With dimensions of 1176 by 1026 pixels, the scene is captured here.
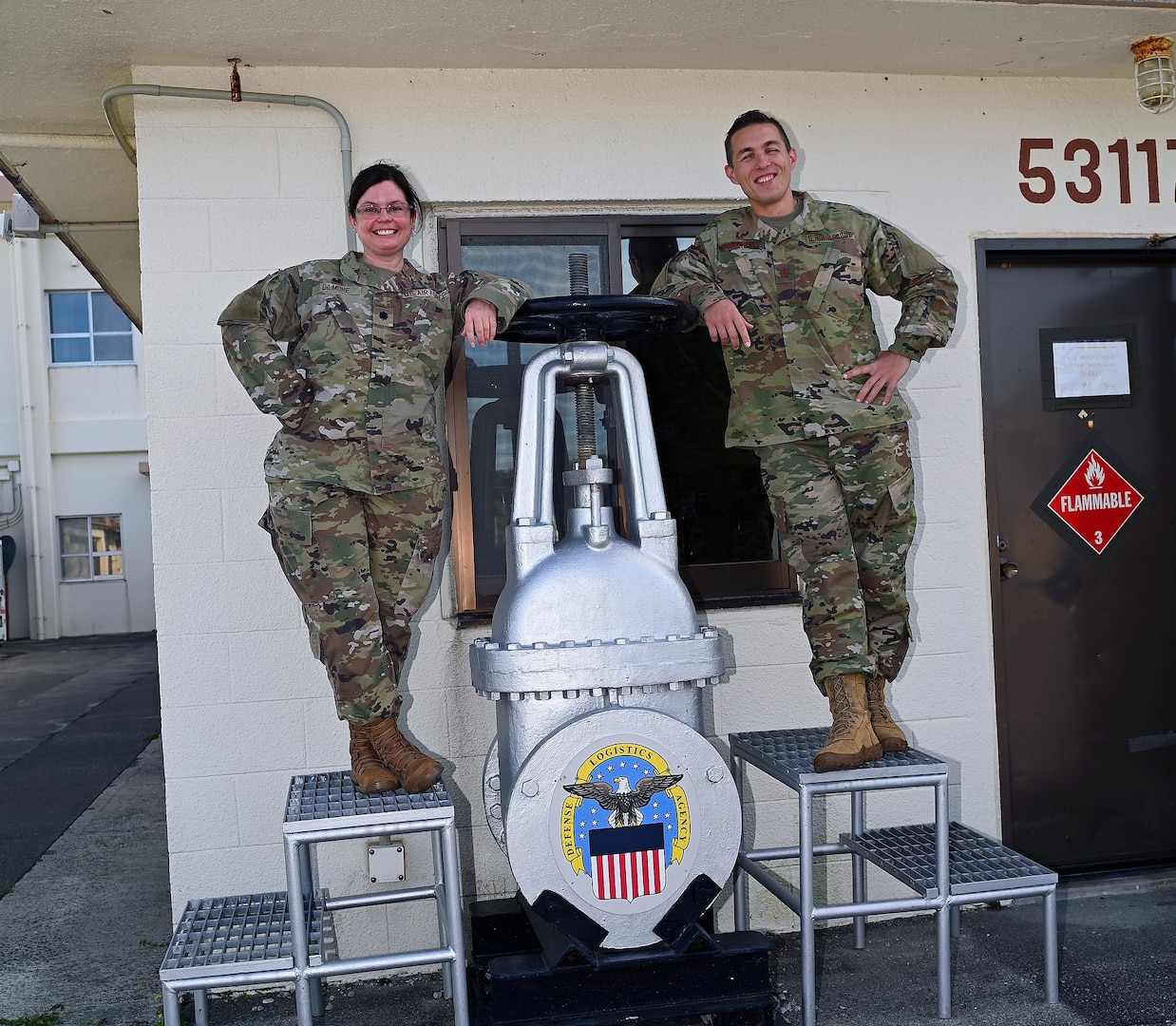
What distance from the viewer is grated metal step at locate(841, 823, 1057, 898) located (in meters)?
2.70

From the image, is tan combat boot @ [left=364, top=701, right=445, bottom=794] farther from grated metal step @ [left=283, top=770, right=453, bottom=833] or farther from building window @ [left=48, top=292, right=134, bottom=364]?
building window @ [left=48, top=292, right=134, bottom=364]

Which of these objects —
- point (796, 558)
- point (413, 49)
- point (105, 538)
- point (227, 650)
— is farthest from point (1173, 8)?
point (105, 538)

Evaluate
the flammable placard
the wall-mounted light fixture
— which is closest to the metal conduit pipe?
the wall-mounted light fixture

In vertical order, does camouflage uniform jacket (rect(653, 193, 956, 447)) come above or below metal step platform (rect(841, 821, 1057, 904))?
above

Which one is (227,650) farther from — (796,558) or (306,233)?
(796,558)

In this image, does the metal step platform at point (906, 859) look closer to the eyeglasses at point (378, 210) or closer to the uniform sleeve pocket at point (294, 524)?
the uniform sleeve pocket at point (294, 524)

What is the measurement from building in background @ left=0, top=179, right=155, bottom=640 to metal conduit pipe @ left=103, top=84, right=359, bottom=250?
1289cm

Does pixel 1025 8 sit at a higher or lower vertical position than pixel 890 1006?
higher

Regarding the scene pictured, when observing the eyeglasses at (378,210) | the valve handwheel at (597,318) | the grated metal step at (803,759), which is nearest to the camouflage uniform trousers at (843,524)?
the grated metal step at (803,759)

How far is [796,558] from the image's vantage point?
2.85m

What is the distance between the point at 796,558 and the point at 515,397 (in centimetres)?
107

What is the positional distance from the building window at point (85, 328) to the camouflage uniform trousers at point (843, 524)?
14.5m

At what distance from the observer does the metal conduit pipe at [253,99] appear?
308 cm

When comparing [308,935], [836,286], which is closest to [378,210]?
[836,286]
